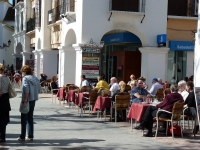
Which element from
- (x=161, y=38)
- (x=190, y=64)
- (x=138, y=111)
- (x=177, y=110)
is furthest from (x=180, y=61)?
(x=177, y=110)

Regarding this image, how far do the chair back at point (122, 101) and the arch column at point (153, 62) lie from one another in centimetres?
840

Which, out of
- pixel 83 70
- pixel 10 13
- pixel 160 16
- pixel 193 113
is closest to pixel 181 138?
pixel 193 113

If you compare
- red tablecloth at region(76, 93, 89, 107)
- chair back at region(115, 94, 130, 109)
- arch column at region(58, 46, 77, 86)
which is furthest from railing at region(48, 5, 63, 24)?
chair back at region(115, 94, 130, 109)

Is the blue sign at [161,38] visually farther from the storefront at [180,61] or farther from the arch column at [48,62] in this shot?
the arch column at [48,62]

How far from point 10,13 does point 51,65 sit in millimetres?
28003

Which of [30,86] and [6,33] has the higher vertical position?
[6,33]

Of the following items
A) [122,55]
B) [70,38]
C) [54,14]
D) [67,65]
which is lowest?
[67,65]

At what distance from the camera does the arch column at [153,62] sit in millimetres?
21719

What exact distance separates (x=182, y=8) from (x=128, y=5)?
11.4 ft

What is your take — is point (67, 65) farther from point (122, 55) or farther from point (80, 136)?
point (80, 136)

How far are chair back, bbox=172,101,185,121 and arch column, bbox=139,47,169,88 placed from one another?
1093cm

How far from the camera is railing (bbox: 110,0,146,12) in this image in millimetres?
20781

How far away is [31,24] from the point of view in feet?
117

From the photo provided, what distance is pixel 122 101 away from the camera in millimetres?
13516
